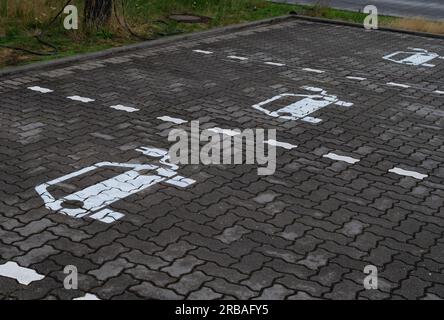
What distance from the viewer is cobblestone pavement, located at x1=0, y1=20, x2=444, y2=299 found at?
208 inches

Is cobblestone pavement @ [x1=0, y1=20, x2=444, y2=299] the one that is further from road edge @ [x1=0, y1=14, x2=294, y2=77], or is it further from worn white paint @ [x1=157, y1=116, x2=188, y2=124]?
road edge @ [x1=0, y1=14, x2=294, y2=77]

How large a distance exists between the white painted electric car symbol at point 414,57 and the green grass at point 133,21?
3.83 meters

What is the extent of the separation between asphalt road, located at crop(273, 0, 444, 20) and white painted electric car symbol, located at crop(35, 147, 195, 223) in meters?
15.3

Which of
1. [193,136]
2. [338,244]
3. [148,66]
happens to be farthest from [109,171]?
[148,66]

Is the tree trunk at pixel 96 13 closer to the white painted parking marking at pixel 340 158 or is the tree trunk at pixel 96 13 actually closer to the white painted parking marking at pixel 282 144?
the white painted parking marking at pixel 282 144

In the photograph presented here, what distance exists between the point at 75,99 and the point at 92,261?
4.87 m

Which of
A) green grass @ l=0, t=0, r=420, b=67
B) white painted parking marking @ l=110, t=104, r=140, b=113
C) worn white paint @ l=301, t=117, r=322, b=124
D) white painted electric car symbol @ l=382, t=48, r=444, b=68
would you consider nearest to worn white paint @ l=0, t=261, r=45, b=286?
white painted parking marking @ l=110, t=104, r=140, b=113

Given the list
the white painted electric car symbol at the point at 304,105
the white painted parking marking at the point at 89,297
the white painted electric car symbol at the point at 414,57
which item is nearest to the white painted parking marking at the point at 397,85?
the white painted electric car symbol at the point at 304,105

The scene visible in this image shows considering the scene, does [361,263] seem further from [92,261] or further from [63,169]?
[63,169]

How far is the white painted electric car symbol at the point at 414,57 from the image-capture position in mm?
13594

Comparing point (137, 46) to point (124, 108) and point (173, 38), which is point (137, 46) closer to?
point (173, 38)

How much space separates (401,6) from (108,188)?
18534 mm

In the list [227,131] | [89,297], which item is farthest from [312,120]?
[89,297]

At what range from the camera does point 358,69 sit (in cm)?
1270
